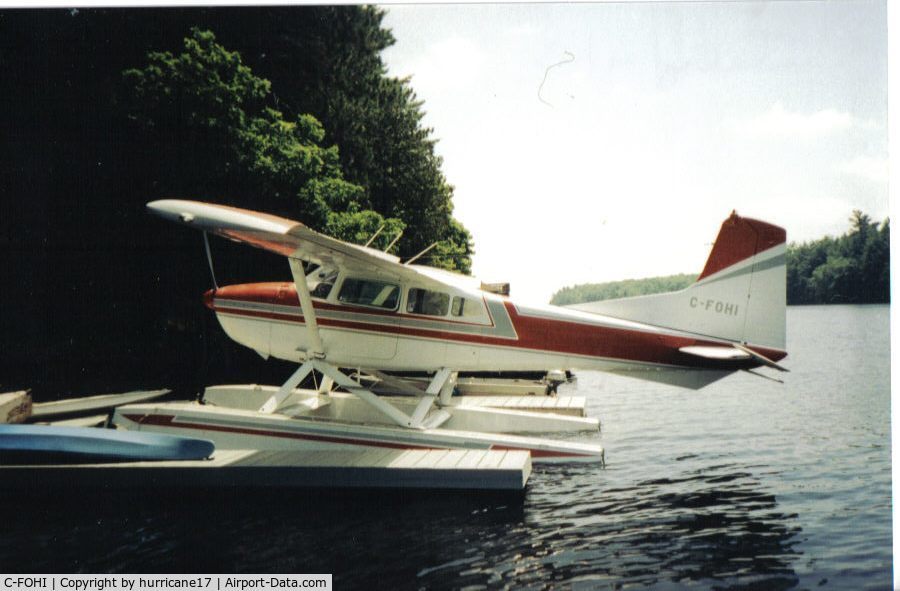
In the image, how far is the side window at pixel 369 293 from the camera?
23.8 ft

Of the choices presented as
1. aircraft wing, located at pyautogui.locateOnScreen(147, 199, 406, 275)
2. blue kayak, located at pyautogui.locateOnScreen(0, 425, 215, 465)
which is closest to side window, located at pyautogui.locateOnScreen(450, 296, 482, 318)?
aircraft wing, located at pyautogui.locateOnScreen(147, 199, 406, 275)

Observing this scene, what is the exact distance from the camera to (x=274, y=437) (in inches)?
264

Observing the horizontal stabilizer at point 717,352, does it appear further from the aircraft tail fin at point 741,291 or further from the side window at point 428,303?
the side window at point 428,303

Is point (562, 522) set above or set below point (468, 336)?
below

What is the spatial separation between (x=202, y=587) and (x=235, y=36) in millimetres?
11514

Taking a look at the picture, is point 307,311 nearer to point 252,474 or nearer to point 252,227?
point 252,227

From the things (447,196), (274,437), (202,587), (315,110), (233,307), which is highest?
(315,110)

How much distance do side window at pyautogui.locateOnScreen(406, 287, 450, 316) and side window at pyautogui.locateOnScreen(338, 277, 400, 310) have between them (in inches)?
6.7

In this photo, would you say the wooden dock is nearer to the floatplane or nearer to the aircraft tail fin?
the floatplane

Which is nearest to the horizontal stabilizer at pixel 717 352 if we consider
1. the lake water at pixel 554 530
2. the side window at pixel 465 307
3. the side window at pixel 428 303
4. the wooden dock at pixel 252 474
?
the lake water at pixel 554 530

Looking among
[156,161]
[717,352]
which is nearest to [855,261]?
[717,352]

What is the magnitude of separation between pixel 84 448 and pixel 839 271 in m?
7.24

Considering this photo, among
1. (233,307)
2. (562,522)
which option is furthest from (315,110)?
(562,522)

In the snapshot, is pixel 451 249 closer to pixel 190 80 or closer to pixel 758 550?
pixel 190 80
